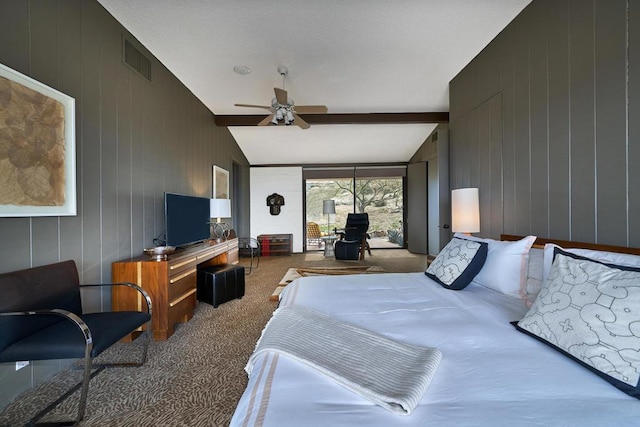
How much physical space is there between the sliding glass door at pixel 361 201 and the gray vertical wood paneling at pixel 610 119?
5.67 meters

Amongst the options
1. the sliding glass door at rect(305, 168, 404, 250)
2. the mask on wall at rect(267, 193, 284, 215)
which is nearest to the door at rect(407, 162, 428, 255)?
the sliding glass door at rect(305, 168, 404, 250)

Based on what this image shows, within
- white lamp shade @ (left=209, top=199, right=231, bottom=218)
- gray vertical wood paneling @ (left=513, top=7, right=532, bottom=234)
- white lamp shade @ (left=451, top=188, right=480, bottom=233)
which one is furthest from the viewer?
white lamp shade @ (left=209, top=199, right=231, bottom=218)

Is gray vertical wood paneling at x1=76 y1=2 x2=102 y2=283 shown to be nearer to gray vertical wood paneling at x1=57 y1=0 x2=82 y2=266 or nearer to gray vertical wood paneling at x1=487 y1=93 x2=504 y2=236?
gray vertical wood paneling at x1=57 y1=0 x2=82 y2=266

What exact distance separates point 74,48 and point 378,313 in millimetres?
2930

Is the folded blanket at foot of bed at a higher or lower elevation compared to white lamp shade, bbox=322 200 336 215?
lower

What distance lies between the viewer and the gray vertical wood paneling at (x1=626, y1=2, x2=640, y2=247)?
4.58ft

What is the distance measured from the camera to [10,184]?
5.05ft

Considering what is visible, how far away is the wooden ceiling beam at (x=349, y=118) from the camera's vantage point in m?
4.69

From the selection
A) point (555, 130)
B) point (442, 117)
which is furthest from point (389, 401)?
point (442, 117)

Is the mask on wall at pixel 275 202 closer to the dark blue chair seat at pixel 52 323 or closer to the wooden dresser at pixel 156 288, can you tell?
the wooden dresser at pixel 156 288

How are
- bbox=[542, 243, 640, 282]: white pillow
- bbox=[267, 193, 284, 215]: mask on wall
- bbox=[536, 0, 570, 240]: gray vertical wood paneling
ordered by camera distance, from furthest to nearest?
bbox=[267, 193, 284, 215]: mask on wall → bbox=[536, 0, 570, 240]: gray vertical wood paneling → bbox=[542, 243, 640, 282]: white pillow

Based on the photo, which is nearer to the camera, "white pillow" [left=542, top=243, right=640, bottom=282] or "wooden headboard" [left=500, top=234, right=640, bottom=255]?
"white pillow" [left=542, top=243, right=640, bottom=282]

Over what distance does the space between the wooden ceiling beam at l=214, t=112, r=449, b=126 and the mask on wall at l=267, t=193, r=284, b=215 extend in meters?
2.50

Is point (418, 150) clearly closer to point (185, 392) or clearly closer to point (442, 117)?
point (442, 117)
